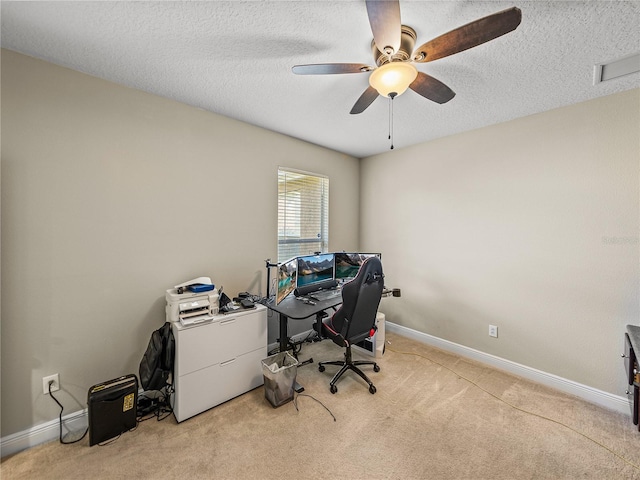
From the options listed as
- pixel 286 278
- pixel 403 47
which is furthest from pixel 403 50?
pixel 286 278

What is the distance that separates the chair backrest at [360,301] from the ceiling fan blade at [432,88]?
1.25 metres

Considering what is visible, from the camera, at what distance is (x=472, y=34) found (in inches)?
45.2

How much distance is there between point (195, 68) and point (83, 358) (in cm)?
221

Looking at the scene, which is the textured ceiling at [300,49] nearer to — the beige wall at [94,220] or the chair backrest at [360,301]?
the beige wall at [94,220]

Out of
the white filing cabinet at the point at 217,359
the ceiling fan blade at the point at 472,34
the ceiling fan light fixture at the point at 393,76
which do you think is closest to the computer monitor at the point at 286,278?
the white filing cabinet at the point at 217,359

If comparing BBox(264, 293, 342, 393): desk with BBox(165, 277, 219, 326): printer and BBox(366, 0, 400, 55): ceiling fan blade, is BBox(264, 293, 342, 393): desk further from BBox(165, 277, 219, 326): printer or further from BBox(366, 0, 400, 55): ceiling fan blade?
BBox(366, 0, 400, 55): ceiling fan blade

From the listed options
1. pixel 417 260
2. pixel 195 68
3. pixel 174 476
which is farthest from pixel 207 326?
pixel 417 260

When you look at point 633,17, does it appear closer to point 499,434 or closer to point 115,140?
point 499,434

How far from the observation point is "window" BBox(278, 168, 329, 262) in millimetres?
3039

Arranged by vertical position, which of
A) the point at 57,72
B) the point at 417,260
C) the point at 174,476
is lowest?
the point at 174,476

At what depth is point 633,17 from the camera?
1306 millimetres

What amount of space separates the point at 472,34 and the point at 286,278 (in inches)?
81.1

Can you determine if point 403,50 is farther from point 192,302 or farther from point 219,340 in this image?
point 219,340

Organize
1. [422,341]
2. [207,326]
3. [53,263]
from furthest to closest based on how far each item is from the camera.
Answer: [422,341] < [207,326] < [53,263]
